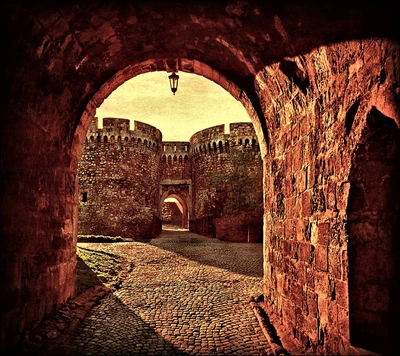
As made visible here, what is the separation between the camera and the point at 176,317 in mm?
4434

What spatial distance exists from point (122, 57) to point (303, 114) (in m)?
2.62

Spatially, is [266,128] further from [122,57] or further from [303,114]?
[122,57]

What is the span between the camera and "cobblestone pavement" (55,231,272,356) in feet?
11.2

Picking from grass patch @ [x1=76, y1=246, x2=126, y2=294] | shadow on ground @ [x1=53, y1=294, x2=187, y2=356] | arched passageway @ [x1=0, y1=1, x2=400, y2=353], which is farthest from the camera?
grass patch @ [x1=76, y1=246, x2=126, y2=294]

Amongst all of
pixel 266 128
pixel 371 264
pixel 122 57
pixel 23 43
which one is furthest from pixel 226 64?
pixel 371 264

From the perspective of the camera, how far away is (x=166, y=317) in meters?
4.43

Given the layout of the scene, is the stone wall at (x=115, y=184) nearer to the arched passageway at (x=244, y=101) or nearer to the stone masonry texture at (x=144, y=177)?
the stone masonry texture at (x=144, y=177)

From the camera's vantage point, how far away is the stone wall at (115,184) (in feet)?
62.8

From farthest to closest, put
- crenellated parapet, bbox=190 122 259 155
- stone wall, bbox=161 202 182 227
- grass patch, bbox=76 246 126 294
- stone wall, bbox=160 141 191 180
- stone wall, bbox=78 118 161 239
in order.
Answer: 1. stone wall, bbox=161 202 182 227
2. stone wall, bbox=160 141 191 180
3. crenellated parapet, bbox=190 122 259 155
4. stone wall, bbox=78 118 161 239
5. grass patch, bbox=76 246 126 294

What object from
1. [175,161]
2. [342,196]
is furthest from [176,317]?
[175,161]

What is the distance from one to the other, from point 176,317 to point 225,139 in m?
18.2

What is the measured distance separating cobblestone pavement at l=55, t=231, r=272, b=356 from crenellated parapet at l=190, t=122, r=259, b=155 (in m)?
14.2

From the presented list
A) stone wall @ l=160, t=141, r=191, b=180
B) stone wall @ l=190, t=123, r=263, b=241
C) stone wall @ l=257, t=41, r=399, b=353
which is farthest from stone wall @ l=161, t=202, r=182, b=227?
stone wall @ l=257, t=41, r=399, b=353

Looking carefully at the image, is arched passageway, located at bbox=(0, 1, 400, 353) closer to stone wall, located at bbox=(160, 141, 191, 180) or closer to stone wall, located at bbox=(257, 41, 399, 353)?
stone wall, located at bbox=(257, 41, 399, 353)
